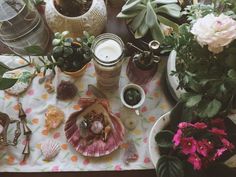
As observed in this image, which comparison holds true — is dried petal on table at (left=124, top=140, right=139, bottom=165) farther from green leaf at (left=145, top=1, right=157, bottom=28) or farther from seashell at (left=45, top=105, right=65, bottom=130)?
green leaf at (left=145, top=1, right=157, bottom=28)

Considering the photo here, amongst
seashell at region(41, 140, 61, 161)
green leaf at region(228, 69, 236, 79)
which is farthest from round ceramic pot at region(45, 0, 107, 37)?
green leaf at region(228, 69, 236, 79)

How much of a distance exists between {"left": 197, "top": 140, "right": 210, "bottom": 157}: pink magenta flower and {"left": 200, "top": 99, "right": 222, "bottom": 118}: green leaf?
7 centimetres

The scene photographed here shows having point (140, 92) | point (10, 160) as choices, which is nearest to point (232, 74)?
point (140, 92)

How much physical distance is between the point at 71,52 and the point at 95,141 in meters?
0.23

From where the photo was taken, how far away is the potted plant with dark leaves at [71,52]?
2.66 feet

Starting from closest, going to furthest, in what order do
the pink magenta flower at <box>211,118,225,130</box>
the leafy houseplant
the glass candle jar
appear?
the leafy houseplant → the pink magenta flower at <box>211,118,225,130</box> → the glass candle jar

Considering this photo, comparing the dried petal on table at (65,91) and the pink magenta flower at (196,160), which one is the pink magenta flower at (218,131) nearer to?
the pink magenta flower at (196,160)

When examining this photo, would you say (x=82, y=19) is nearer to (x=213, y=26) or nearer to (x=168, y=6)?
(x=168, y=6)

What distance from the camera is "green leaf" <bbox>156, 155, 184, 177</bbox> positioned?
72 centimetres

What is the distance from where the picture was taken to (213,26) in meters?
0.59

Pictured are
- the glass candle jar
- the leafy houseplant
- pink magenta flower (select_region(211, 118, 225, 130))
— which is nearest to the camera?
the leafy houseplant

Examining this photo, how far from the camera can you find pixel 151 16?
0.84 metres

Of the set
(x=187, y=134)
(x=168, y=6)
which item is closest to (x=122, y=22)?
(x=168, y=6)

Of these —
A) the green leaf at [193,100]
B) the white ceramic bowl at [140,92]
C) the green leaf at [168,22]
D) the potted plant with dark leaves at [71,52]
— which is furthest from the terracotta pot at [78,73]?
the green leaf at [193,100]
